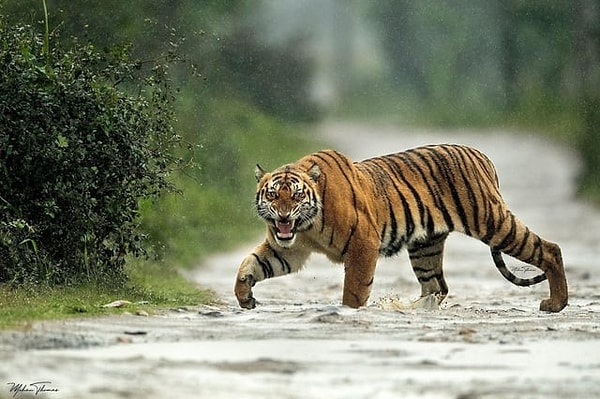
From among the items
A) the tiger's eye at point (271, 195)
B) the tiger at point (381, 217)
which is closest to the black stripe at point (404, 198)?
the tiger at point (381, 217)

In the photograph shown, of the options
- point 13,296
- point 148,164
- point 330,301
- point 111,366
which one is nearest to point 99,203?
point 148,164

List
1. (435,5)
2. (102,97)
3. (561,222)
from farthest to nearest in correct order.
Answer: (435,5) → (561,222) → (102,97)

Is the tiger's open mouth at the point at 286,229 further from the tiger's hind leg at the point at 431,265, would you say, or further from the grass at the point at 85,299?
the tiger's hind leg at the point at 431,265

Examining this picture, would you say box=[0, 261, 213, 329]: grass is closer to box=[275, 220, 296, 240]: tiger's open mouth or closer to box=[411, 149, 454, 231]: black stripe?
box=[275, 220, 296, 240]: tiger's open mouth

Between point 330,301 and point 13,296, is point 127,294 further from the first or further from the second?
point 330,301

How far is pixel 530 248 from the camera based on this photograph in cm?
992

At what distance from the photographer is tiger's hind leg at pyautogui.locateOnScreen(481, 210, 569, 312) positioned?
980 centimetres

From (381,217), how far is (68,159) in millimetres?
2076

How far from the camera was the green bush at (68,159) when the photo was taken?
924cm

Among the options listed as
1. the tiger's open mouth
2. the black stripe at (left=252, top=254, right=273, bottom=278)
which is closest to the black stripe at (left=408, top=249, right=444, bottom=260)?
the black stripe at (left=252, top=254, right=273, bottom=278)

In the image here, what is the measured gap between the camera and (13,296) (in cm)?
876

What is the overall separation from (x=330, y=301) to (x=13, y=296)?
10.3ft

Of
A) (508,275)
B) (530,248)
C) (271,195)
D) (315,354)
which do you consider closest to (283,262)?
(271,195)

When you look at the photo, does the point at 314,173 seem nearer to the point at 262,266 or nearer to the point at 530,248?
the point at 262,266
